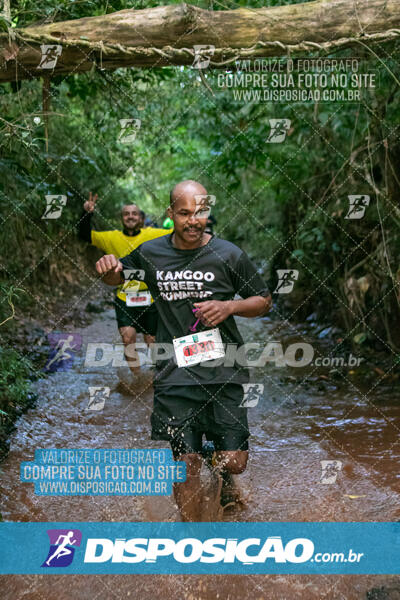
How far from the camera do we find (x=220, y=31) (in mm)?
4531

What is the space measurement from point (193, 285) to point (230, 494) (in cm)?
147

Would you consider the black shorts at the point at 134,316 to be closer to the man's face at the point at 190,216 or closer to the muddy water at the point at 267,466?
the muddy water at the point at 267,466

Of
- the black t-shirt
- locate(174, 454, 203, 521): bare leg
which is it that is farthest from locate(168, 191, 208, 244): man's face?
locate(174, 454, 203, 521): bare leg

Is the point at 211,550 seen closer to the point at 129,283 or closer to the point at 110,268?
the point at 110,268

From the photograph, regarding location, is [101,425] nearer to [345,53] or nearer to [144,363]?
[144,363]

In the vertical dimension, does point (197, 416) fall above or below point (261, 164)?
above

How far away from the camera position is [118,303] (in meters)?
6.90

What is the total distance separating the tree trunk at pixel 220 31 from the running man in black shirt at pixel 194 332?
1.28 metres

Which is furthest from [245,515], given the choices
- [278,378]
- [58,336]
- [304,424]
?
[58,336]

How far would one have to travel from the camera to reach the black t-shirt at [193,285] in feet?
12.7

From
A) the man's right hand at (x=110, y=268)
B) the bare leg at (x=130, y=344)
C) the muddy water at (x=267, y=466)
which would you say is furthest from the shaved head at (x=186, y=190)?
the bare leg at (x=130, y=344)

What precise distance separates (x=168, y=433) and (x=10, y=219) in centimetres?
478

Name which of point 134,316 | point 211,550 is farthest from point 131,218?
point 211,550

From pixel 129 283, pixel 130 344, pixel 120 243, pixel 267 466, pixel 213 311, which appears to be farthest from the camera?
pixel 130 344
